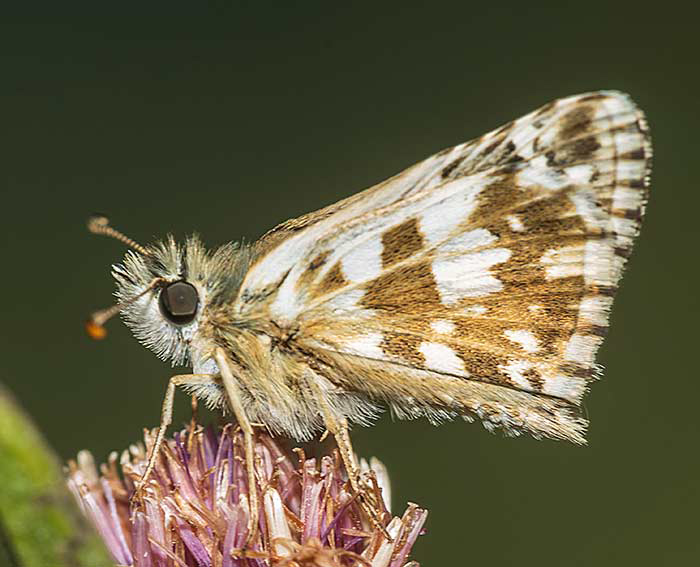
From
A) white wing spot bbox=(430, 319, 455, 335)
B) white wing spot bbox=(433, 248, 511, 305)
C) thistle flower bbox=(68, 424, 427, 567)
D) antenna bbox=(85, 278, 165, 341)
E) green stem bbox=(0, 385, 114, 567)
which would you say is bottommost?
thistle flower bbox=(68, 424, 427, 567)

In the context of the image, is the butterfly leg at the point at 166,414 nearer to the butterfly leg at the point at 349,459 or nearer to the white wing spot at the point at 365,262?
the butterfly leg at the point at 349,459

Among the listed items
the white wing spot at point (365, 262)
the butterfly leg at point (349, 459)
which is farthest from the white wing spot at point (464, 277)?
the butterfly leg at point (349, 459)

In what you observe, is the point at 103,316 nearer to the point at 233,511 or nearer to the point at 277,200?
the point at 233,511

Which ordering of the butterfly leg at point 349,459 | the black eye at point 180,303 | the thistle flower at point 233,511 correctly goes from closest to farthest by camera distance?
the thistle flower at point 233,511, the butterfly leg at point 349,459, the black eye at point 180,303

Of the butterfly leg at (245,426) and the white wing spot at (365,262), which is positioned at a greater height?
the white wing spot at (365,262)

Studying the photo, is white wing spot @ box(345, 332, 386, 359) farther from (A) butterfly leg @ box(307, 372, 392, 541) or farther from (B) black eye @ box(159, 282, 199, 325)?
(B) black eye @ box(159, 282, 199, 325)

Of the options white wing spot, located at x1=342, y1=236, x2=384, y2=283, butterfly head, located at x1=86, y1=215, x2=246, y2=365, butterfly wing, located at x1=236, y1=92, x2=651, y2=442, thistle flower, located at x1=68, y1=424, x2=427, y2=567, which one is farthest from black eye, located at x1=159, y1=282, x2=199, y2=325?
white wing spot, located at x1=342, y1=236, x2=384, y2=283
